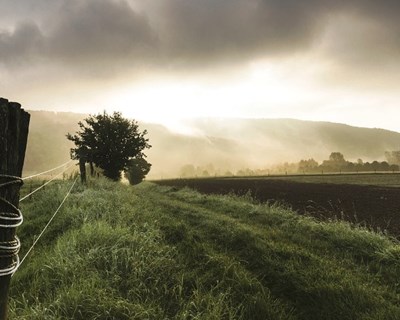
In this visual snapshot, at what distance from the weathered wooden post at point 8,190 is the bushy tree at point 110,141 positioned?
27.8 meters

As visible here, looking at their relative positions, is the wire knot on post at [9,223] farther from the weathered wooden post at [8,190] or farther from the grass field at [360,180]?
the grass field at [360,180]

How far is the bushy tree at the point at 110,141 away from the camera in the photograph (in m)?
30.7

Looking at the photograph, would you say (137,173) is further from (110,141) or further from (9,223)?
(9,223)

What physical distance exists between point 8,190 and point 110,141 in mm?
28279

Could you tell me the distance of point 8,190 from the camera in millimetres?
2912

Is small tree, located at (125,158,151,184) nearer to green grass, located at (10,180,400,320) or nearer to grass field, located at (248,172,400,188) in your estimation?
grass field, located at (248,172,400,188)

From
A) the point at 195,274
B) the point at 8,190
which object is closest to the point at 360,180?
the point at 195,274

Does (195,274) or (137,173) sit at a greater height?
(195,274)

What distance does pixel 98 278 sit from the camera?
15.9ft

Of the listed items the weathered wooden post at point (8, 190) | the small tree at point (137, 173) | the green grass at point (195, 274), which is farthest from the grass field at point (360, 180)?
the weathered wooden post at point (8, 190)

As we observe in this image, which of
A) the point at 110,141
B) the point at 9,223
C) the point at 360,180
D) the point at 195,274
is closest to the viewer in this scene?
the point at 9,223

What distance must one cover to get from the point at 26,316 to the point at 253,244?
554cm

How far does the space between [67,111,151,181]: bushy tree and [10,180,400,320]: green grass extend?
21.4m

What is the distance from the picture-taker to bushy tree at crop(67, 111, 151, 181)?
30688mm
